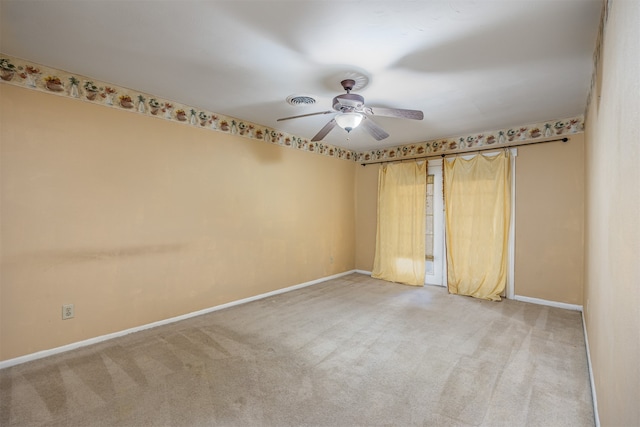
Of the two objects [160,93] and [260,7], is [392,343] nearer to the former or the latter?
[260,7]

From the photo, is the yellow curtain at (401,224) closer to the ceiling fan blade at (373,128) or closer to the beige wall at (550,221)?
the beige wall at (550,221)

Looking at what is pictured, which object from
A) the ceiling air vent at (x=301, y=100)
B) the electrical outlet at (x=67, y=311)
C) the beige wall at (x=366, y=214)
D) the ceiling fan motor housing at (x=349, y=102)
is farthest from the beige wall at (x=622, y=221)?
the beige wall at (x=366, y=214)

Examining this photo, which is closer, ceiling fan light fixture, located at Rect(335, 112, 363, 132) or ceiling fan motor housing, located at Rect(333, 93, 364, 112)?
ceiling fan motor housing, located at Rect(333, 93, 364, 112)

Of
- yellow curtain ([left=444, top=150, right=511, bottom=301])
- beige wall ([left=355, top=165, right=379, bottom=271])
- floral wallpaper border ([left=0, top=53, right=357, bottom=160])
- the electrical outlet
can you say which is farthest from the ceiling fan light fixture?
beige wall ([left=355, top=165, right=379, bottom=271])

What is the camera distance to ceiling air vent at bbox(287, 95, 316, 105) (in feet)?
9.98

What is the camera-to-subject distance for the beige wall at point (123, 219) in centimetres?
245

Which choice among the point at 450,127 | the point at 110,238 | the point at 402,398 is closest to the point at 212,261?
the point at 110,238

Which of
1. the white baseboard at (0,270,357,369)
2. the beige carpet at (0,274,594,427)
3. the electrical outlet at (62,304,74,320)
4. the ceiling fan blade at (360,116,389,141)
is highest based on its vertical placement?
the ceiling fan blade at (360,116,389,141)

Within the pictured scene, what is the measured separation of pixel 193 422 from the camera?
5.78ft

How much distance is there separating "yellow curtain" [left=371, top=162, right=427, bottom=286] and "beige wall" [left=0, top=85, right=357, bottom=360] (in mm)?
1769

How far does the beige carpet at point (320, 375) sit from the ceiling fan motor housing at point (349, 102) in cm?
213

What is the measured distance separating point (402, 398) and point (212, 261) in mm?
2621

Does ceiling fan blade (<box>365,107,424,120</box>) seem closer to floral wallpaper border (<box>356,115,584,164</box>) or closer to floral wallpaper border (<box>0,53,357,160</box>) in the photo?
floral wallpaper border (<box>0,53,357,160</box>)

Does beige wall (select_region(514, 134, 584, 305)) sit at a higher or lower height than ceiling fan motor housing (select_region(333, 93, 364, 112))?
lower
